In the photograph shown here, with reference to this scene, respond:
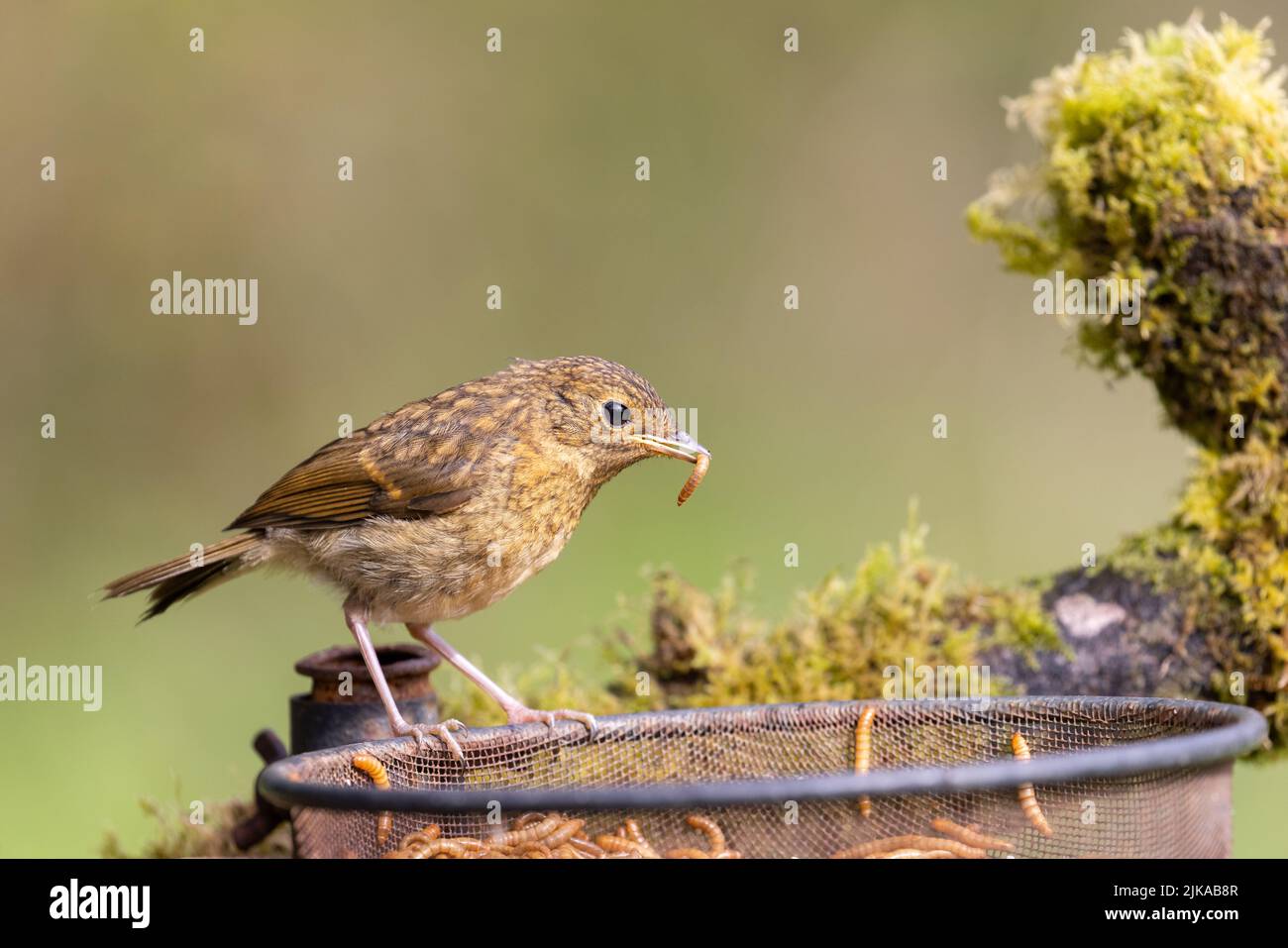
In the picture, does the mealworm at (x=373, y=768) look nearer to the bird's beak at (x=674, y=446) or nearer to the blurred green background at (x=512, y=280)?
the bird's beak at (x=674, y=446)

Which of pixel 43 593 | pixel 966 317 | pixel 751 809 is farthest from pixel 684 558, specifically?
pixel 751 809

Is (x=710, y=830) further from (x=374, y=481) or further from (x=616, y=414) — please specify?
(x=374, y=481)

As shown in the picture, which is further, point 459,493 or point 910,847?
point 459,493

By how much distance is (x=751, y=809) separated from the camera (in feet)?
9.07

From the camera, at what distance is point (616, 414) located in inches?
162

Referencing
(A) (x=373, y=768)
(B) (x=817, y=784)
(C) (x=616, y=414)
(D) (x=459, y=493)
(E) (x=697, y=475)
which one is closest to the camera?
(B) (x=817, y=784)

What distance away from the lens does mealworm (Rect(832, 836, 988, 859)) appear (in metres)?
2.81

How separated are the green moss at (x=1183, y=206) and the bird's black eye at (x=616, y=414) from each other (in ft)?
5.14

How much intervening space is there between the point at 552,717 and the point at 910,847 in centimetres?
109

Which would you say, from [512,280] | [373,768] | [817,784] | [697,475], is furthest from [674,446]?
[512,280]

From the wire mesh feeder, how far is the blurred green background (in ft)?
16.4

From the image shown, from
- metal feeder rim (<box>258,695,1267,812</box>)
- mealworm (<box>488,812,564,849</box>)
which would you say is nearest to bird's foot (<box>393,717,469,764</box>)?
mealworm (<box>488,812,564,849</box>)

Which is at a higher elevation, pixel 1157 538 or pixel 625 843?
pixel 1157 538
